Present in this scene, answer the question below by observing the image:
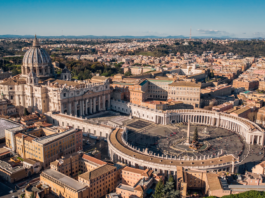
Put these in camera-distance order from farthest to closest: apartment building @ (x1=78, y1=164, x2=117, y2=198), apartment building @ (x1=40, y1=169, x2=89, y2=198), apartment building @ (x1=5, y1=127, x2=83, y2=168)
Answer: apartment building @ (x1=5, y1=127, x2=83, y2=168) → apartment building @ (x1=78, y1=164, x2=117, y2=198) → apartment building @ (x1=40, y1=169, x2=89, y2=198)

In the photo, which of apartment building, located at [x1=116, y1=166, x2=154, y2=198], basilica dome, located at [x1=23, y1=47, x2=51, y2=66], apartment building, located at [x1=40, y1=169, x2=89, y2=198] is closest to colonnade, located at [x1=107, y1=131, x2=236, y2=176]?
apartment building, located at [x1=116, y1=166, x2=154, y2=198]

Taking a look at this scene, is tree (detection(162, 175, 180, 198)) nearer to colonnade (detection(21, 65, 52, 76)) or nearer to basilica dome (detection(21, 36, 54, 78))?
basilica dome (detection(21, 36, 54, 78))

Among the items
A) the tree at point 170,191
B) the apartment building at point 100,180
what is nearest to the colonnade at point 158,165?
the tree at point 170,191

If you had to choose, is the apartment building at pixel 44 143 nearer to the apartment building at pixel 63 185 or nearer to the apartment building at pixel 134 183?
the apartment building at pixel 63 185

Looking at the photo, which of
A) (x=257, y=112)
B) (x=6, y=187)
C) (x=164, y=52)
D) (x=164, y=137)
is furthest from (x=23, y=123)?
(x=164, y=52)

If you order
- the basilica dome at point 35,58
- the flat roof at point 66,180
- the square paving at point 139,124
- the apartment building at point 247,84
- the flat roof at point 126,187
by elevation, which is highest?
the basilica dome at point 35,58

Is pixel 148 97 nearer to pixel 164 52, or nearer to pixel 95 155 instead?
pixel 95 155

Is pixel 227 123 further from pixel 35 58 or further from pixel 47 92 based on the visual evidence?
pixel 35 58
